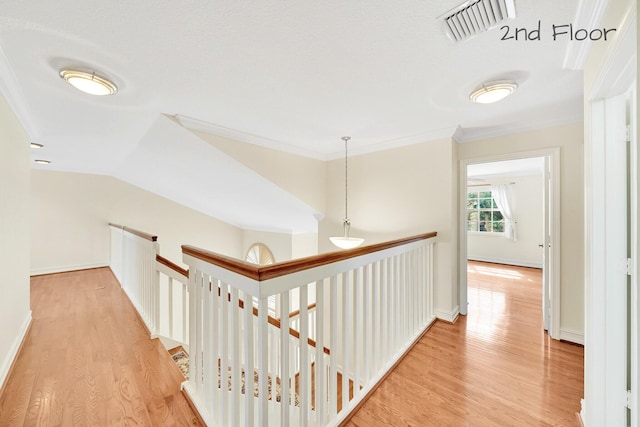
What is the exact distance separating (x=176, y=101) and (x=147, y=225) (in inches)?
176

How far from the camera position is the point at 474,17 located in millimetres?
1161

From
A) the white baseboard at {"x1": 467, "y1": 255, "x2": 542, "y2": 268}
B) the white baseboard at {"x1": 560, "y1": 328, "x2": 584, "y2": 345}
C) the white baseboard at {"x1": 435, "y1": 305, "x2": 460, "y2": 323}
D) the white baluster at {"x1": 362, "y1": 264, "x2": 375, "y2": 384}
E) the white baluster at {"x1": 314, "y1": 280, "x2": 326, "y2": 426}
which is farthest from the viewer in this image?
the white baseboard at {"x1": 467, "y1": 255, "x2": 542, "y2": 268}

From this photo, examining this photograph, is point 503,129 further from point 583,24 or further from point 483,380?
point 483,380

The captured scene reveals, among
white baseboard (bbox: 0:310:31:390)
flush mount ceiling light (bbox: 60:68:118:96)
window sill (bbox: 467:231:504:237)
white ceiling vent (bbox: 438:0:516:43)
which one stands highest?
white ceiling vent (bbox: 438:0:516:43)

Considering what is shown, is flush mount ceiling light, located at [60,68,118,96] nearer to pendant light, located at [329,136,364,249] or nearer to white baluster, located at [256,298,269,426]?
white baluster, located at [256,298,269,426]

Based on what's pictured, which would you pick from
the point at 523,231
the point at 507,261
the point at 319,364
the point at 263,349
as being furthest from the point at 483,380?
the point at 523,231

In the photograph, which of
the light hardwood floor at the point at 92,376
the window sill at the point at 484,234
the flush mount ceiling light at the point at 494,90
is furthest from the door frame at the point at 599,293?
the window sill at the point at 484,234

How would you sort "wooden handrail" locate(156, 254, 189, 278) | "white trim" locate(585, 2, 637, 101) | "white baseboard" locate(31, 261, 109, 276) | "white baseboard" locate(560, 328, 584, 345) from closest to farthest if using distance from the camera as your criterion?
"white trim" locate(585, 2, 637, 101)
"wooden handrail" locate(156, 254, 189, 278)
"white baseboard" locate(560, 328, 584, 345)
"white baseboard" locate(31, 261, 109, 276)

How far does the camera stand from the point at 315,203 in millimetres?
3824

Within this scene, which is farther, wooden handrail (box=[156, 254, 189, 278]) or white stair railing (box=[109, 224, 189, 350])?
white stair railing (box=[109, 224, 189, 350])

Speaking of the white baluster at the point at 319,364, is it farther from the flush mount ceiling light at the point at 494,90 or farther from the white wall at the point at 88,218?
the white wall at the point at 88,218

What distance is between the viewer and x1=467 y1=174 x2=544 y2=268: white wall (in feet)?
17.9

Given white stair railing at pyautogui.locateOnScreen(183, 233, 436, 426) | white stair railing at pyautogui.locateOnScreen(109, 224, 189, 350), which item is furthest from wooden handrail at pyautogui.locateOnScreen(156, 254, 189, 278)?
white stair railing at pyautogui.locateOnScreen(183, 233, 436, 426)

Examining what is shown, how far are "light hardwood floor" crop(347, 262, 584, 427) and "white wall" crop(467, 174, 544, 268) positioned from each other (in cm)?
345
